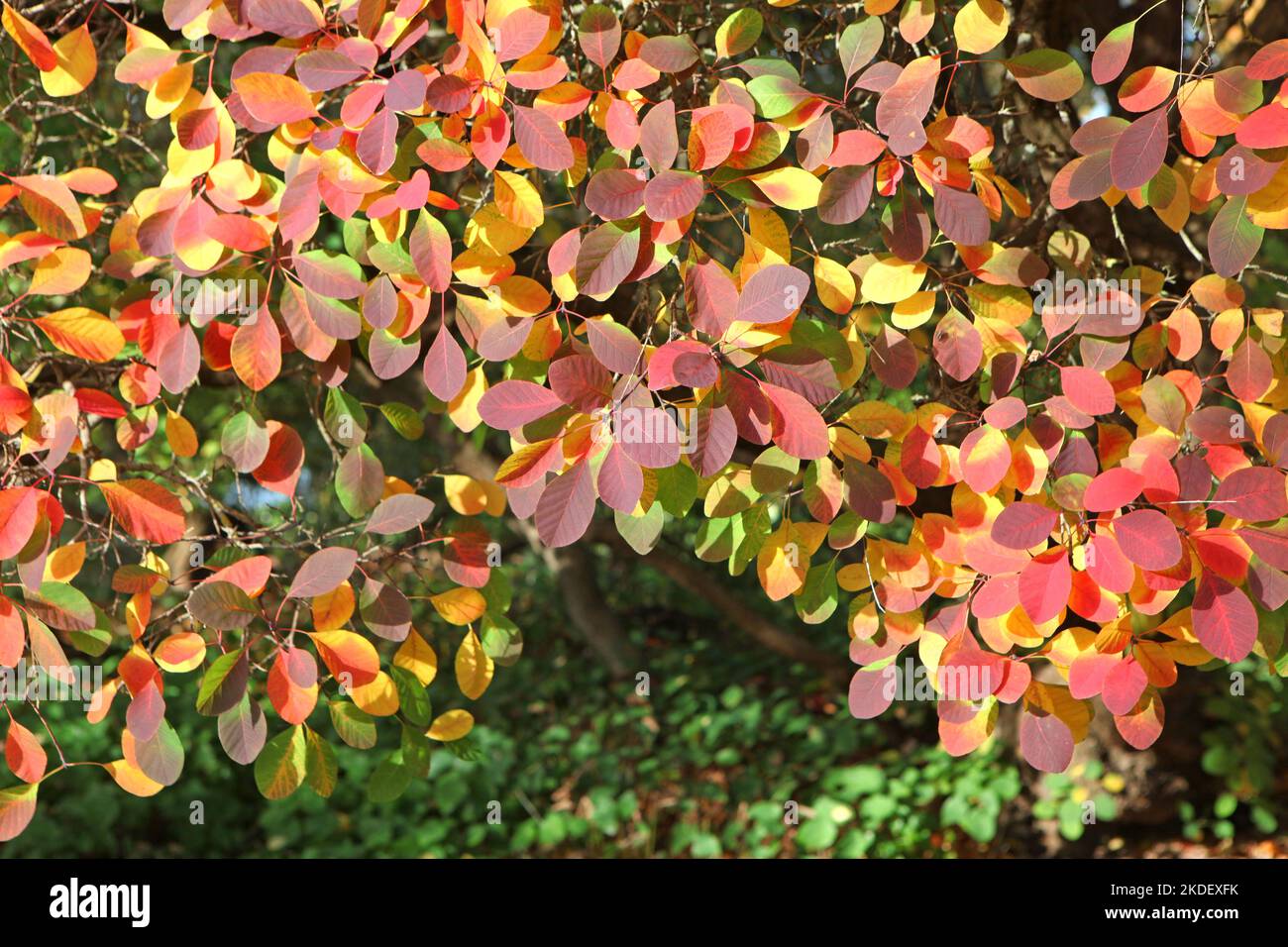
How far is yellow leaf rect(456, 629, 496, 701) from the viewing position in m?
1.64

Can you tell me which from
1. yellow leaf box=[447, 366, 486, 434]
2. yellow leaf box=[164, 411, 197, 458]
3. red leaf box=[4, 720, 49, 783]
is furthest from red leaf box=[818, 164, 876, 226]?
red leaf box=[4, 720, 49, 783]

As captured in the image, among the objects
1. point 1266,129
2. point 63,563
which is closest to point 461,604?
point 63,563

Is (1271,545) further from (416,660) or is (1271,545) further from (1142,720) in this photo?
(416,660)

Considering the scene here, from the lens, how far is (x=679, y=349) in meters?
1.23

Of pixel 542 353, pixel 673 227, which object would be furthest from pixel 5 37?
pixel 673 227

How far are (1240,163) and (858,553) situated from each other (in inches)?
61.3

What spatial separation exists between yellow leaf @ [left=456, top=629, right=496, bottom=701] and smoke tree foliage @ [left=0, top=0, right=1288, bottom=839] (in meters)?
0.01

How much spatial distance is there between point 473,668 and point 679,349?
0.68m

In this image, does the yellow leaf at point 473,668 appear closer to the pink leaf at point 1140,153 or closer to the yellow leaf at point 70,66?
the yellow leaf at point 70,66

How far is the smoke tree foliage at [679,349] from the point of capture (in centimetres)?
129

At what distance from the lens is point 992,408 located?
138 centimetres

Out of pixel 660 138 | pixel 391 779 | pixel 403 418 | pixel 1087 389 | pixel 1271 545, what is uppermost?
pixel 660 138

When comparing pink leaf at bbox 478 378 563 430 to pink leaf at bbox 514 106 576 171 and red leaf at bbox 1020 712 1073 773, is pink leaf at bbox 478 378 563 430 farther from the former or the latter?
red leaf at bbox 1020 712 1073 773

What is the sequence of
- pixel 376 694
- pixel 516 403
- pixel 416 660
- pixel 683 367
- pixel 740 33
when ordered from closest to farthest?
1. pixel 683 367
2. pixel 516 403
3. pixel 740 33
4. pixel 376 694
5. pixel 416 660
